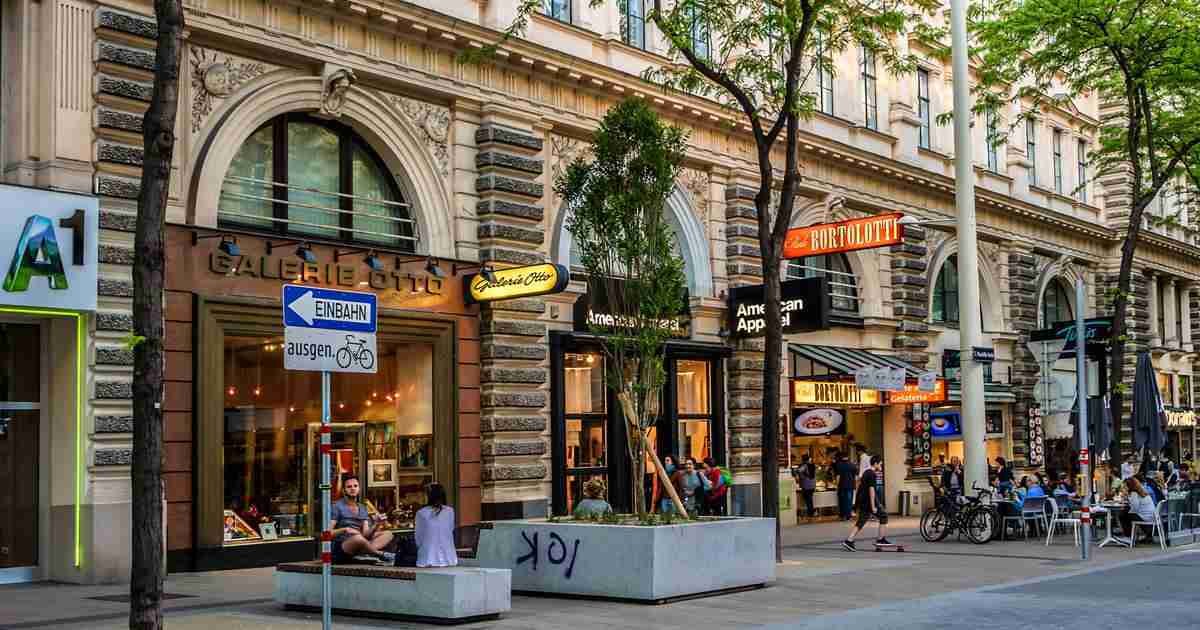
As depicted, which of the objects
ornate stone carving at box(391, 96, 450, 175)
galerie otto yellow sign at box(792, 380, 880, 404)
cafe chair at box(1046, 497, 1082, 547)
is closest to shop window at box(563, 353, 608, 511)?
ornate stone carving at box(391, 96, 450, 175)

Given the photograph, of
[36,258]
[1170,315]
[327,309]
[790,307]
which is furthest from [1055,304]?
[327,309]

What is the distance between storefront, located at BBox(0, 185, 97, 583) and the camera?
16.2 meters

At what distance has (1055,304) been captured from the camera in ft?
140

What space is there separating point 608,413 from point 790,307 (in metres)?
4.38

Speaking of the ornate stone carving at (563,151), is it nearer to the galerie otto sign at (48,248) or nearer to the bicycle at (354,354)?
the galerie otto sign at (48,248)

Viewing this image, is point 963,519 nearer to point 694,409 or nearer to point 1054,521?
point 1054,521

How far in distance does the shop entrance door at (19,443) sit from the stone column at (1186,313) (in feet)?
149

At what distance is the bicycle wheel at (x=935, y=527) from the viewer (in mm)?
24578

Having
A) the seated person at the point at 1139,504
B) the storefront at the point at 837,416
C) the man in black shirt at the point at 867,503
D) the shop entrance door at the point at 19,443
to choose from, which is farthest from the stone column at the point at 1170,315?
the shop entrance door at the point at 19,443

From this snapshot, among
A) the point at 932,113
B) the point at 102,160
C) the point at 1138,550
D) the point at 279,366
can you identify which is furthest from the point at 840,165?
the point at 102,160

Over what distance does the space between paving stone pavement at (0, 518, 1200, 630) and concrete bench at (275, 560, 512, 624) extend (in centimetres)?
18

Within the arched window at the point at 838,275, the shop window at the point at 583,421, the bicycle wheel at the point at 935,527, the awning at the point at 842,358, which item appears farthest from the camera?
the arched window at the point at 838,275

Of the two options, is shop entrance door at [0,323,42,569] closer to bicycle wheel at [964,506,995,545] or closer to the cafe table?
bicycle wheel at [964,506,995,545]

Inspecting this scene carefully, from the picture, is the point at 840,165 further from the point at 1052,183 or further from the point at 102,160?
the point at 102,160
